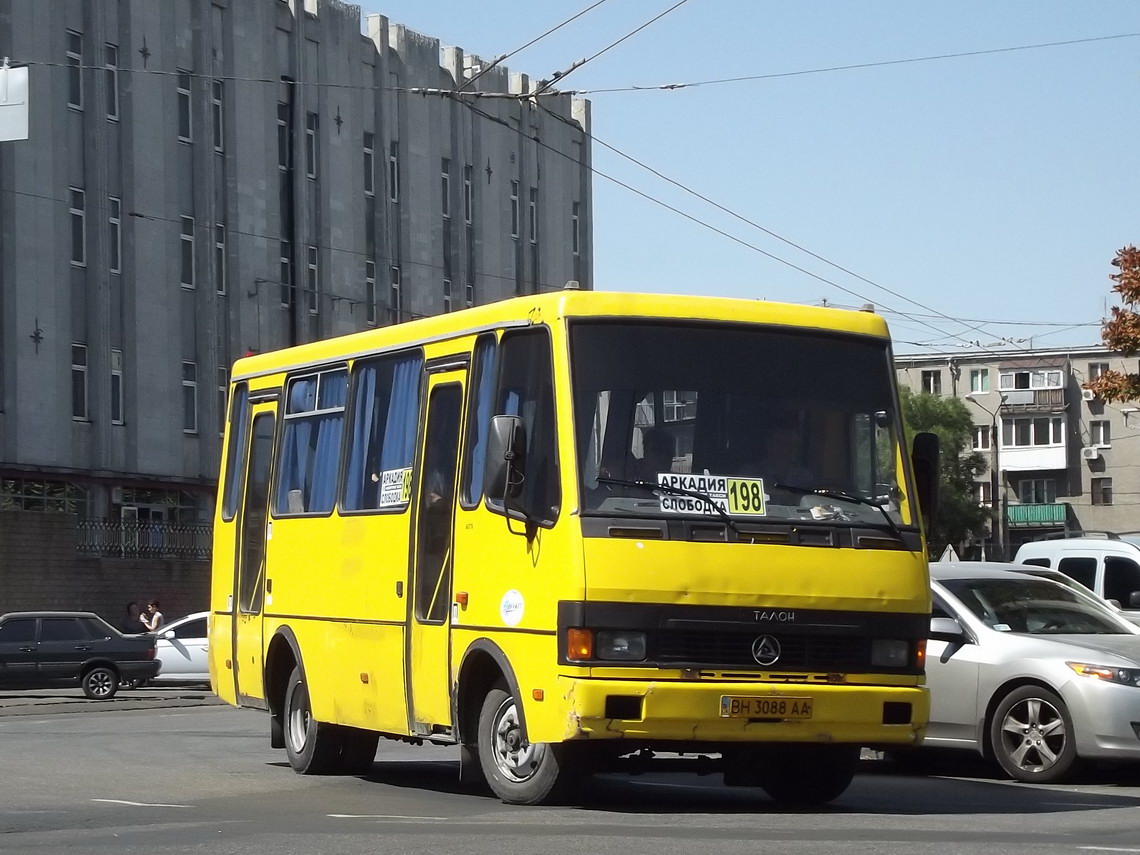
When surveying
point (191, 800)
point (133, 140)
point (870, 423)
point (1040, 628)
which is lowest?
point (191, 800)

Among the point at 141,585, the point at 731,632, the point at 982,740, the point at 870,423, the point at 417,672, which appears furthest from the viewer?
the point at 141,585

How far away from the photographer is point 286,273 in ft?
174

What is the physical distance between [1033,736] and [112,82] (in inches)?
1415

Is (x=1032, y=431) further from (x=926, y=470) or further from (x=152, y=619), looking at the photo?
(x=926, y=470)

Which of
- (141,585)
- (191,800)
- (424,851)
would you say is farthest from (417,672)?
(141,585)

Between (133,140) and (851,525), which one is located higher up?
(133,140)

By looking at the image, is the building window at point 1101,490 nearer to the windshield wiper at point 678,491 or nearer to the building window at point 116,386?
the building window at point 116,386

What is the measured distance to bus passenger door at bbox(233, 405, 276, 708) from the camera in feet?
53.9

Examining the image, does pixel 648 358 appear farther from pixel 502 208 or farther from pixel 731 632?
pixel 502 208

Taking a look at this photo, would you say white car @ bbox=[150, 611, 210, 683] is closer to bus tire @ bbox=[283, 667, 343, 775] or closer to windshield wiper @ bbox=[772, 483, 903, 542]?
bus tire @ bbox=[283, 667, 343, 775]

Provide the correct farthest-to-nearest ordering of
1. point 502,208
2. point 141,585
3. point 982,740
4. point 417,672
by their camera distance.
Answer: point 502,208 → point 141,585 → point 982,740 → point 417,672

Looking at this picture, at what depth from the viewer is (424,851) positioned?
9.74 meters

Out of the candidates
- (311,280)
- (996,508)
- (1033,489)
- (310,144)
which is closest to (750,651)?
(311,280)

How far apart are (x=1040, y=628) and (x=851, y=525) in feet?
13.3
